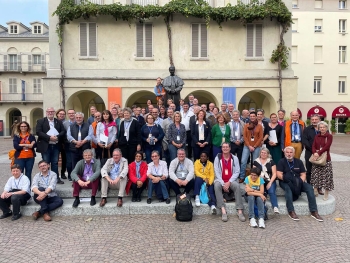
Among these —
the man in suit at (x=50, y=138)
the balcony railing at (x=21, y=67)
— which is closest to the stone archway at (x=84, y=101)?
the man in suit at (x=50, y=138)

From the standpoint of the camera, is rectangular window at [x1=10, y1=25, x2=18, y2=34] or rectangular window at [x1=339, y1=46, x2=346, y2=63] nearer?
rectangular window at [x1=339, y1=46, x2=346, y2=63]

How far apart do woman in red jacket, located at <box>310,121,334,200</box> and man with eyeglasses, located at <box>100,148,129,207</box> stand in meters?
4.40

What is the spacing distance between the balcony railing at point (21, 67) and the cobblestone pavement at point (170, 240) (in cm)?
3648

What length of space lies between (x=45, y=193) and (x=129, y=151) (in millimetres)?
2140

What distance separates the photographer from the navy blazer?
6.98 m

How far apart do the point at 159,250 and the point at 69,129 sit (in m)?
4.02

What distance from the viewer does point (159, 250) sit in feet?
15.0

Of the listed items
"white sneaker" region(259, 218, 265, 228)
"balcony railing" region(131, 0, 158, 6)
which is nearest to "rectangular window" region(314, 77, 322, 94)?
"balcony railing" region(131, 0, 158, 6)

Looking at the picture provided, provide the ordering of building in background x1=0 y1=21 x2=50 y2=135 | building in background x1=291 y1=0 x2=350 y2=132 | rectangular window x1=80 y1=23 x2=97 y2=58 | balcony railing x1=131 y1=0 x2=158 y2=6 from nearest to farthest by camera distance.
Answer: rectangular window x1=80 y1=23 x2=97 y2=58 < balcony railing x1=131 y1=0 x2=158 y2=6 < building in background x1=291 y1=0 x2=350 y2=132 < building in background x1=0 y1=21 x2=50 y2=135

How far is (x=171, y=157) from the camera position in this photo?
7281mm

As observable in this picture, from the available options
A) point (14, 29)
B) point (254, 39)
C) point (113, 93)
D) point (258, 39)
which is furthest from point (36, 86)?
point (258, 39)

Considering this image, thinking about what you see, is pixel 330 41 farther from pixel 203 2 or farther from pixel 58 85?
pixel 58 85

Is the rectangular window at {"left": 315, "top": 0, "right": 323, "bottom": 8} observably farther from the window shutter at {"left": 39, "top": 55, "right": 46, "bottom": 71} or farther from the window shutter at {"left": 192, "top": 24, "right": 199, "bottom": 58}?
the window shutter at {"left": 39, "top": 55, "right": 46, "bottom": 71}

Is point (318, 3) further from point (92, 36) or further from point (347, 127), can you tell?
point (92, 36)
